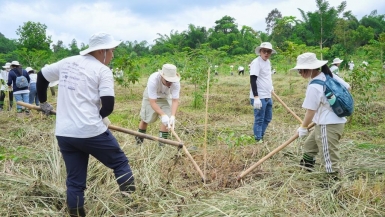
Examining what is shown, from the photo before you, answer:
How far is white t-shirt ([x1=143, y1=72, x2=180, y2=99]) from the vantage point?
13.1ft

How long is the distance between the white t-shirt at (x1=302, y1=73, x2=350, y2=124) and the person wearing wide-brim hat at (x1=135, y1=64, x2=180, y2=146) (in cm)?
143

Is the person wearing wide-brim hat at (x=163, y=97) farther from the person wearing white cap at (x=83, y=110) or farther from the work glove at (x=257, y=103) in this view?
the person wearing white cap at (x=83, y=110)

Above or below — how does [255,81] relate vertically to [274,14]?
below

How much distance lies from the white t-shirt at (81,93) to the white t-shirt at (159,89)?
155 centimetres

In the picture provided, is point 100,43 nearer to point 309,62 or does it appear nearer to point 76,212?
point 76,212

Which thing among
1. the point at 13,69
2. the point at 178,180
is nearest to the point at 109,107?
the point at 178,180

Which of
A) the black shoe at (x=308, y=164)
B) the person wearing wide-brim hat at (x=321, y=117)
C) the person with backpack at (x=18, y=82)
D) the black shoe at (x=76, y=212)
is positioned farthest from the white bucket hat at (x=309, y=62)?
the person with backpack at (x=18, y=82)

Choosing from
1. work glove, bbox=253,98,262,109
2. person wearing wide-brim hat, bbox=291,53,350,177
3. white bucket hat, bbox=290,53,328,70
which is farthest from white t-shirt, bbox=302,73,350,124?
work glove, bbox=253,98,262,109

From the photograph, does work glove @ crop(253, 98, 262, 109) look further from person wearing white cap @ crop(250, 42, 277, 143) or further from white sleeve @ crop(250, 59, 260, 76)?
white sleeve @ crop(250, 59, 260, 76)

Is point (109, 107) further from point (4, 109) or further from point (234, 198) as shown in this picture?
point (4, 109)

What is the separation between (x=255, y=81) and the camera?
4539 mm

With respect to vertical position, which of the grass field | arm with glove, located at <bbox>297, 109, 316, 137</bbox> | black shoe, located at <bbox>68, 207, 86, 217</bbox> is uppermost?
arm with glove, located at <bbox>297, 109, 316, 137</bbox>

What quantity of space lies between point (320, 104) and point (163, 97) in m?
1.87

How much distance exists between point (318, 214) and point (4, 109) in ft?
25.1
